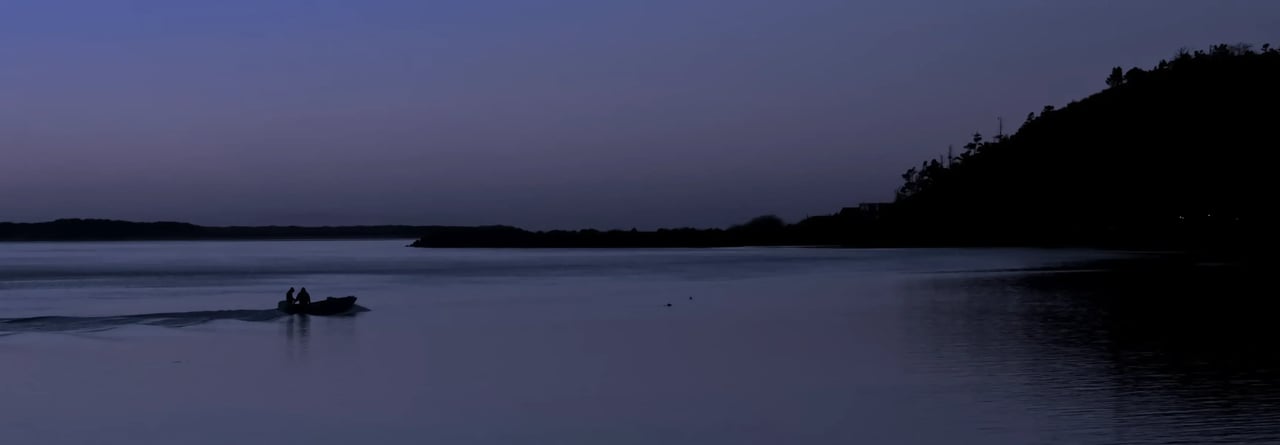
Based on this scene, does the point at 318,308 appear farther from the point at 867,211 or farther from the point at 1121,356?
the point at 867,211

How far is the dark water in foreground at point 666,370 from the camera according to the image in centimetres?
1343

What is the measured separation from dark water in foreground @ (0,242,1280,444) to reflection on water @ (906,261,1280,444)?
0.07m

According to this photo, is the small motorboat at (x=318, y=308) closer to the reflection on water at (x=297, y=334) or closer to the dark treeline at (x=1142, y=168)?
the reflection on water at (x=297, y=334)

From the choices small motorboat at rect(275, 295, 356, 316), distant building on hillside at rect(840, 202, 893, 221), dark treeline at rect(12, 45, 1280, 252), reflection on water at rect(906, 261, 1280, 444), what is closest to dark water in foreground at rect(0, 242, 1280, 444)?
reflection on water at rect(906, 261, 1280, 444)

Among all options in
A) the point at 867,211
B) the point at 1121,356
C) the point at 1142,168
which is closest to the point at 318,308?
the point at 1121,356

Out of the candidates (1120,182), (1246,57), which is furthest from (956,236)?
(1246,57)

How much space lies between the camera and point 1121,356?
18859mm

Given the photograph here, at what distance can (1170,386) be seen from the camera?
1533 cm

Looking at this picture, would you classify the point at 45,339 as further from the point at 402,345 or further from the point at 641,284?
the point at 641,284

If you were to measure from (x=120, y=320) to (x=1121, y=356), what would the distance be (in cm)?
2297

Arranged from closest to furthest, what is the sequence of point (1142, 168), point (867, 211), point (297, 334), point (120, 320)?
1. point (297, 334)
2. point (120, 320)
3. point (1142, 168)
4. point (867, 211)

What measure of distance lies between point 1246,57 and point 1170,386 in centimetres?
10356

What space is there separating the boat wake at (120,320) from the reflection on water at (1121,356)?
1690cm

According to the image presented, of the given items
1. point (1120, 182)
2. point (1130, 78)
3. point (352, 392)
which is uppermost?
point (1130, 78)
